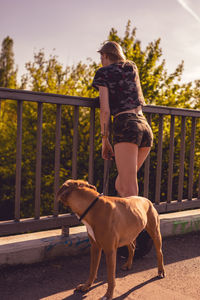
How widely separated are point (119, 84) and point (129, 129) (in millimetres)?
390

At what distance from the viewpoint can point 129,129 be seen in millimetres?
2795

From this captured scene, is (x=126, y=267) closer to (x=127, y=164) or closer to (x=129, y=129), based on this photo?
(x=127, y=164)

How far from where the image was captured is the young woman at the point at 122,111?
Answer: 2807 millimetres

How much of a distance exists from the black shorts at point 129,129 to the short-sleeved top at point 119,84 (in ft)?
0.26

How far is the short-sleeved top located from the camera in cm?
281

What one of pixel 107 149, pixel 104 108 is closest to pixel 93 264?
pixel 107 149

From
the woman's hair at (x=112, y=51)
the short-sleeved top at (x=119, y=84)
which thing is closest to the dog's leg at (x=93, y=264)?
the short-sleeved top at (x=119, y=84)

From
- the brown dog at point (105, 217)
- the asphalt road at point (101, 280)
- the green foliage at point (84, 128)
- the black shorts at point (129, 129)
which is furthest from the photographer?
the green foliage at point (84, 128)

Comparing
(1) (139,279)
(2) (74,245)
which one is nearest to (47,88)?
(2) (74,245)

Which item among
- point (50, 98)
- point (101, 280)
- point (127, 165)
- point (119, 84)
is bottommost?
→ point (101, 280)

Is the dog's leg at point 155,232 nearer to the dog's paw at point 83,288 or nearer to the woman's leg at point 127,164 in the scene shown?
the woman's leg at point 127,164

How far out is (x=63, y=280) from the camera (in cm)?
262

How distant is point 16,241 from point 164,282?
127cm

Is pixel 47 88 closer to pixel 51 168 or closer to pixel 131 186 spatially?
pixel 51 168
